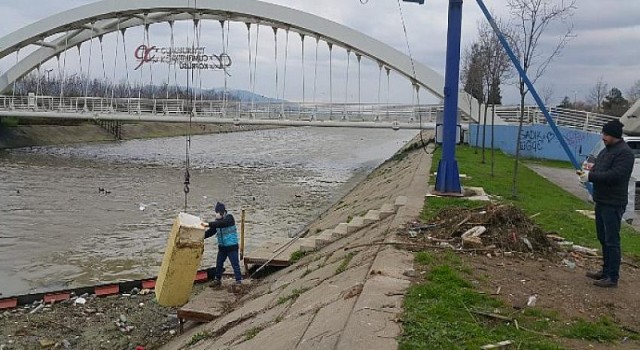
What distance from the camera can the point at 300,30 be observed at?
3866cm

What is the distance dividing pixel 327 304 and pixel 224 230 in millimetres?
3632

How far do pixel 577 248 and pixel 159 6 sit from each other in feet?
117

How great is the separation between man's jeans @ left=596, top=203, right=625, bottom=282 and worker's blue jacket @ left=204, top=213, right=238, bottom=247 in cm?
487

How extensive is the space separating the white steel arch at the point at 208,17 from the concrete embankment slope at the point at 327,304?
27.2 m

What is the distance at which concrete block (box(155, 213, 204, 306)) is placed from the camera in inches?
314

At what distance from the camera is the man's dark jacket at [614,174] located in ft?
19.1

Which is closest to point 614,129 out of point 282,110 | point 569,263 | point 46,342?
point 569,263

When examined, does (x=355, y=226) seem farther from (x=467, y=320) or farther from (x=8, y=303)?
(x=467, y=320)

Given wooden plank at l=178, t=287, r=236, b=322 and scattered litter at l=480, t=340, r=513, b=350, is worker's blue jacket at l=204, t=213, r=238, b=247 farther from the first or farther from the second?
scattered litter at l=480, t=340, r=513, b=350

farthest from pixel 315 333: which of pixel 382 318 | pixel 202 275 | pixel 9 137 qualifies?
pixel 9 137

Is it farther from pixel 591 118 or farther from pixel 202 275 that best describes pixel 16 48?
pixel 202 275

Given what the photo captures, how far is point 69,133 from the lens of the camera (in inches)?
2044

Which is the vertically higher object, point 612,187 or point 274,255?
point 612,187

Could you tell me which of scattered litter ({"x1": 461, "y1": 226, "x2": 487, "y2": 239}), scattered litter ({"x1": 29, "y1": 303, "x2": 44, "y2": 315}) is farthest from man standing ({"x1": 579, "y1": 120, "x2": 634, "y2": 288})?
scattered litter ({"x1": 29, "y1": 303, "x2": 44, "y2": 315})
